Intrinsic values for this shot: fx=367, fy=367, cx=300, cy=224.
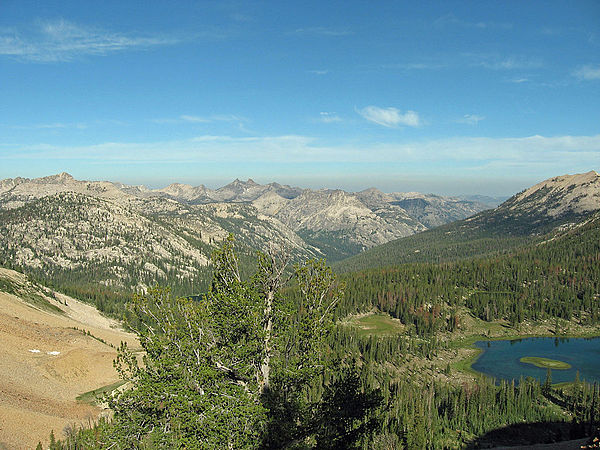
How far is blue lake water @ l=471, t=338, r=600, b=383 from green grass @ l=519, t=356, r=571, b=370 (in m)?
1.98

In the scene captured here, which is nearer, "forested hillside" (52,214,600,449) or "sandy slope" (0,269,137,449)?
"forested hillside" (52,214,600,449)

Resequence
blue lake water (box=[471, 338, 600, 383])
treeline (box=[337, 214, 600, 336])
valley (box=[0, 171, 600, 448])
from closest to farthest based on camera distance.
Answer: valley (box=[0, 171, 600, 448]) → blue lake water (box=[471, 338, 600, 383]) → treeline (box=[337, 214, 600, 336])

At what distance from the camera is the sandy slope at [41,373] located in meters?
57.3

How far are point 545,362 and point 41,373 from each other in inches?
5746

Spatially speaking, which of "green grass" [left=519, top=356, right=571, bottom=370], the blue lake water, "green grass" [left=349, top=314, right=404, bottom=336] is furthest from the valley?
"green grass" [left=519, top=356, right=571, bottom=370]

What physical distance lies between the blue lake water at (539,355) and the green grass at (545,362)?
1.98 m

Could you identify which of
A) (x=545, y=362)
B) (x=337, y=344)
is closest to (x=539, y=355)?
(x=545, y=362)

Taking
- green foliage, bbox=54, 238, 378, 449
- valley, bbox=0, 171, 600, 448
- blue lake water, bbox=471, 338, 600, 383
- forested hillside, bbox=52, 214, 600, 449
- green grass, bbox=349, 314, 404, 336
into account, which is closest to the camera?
green foliage, bbox=54, 238, 378, 449

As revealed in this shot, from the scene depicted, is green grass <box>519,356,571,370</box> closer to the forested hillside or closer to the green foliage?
the forested hillside

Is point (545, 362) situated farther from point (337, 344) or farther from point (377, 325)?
point (337, 344)

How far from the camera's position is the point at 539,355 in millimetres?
132375

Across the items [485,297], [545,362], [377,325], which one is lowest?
[545,362]

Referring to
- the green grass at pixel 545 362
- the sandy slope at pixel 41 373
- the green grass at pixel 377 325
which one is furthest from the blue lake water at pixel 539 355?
the sandy slope at pixel 41 373

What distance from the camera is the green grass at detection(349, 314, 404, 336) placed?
484ft
